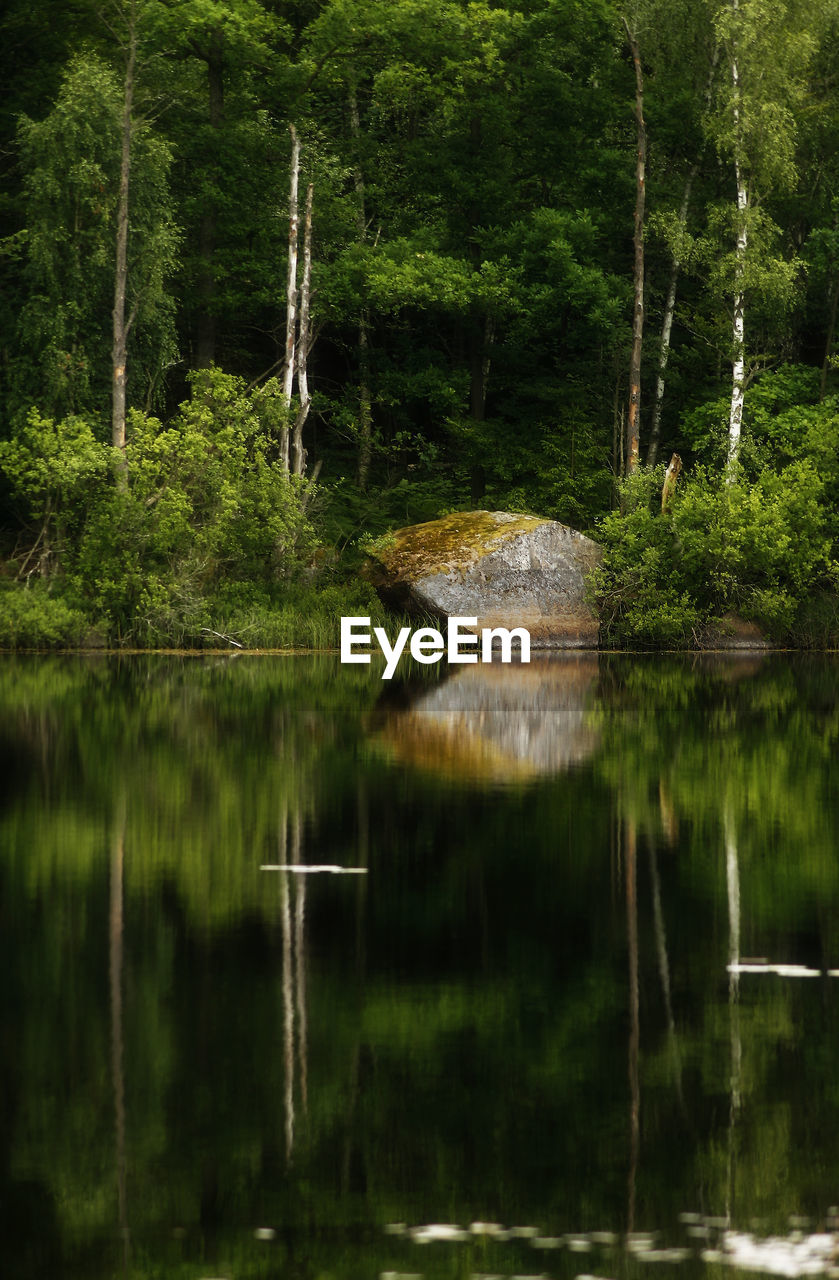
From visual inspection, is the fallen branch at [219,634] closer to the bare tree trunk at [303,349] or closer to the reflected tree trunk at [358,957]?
the bare tree trunk at [303,349]

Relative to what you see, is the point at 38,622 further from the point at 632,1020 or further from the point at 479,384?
the point at 632,1020

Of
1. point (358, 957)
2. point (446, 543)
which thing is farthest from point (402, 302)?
point (358, 957)

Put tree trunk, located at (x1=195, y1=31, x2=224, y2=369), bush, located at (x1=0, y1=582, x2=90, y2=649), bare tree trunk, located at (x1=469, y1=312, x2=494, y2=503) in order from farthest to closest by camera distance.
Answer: bare tree trunk, located at (x1=469, y1=312, x2=494, y2=503), tree trunk, located at (x1=195, y1=31, x2=224, y2=369), bush, located at (x1=0, y1=582, x2=90, y2=649)

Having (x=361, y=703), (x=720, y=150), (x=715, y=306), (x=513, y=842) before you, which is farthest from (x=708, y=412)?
(x=513, y=842)

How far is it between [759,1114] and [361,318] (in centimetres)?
4077

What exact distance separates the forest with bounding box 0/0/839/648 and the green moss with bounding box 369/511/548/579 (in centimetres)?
124

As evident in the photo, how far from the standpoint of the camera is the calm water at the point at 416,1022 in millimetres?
4355

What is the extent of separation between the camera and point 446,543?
34500mm

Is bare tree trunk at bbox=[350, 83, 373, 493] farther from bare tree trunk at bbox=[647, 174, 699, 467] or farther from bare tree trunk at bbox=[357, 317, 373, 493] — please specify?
bare tree trunk at bbox=[647, 174, 699, 467]

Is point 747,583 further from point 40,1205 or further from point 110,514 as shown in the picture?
point 40,1205

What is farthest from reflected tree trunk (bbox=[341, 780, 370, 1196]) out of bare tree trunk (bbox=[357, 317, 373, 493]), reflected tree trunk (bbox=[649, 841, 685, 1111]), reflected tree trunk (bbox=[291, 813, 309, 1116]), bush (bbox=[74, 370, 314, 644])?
bare tree trunk (bbox=[357, 317, 373, 493])

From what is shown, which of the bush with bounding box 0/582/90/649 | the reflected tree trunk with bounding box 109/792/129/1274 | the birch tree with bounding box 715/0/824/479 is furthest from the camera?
the birch tree with bounding box 715/0/824/479

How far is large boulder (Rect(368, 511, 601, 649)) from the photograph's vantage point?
110ft

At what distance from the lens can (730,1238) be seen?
168 inches
